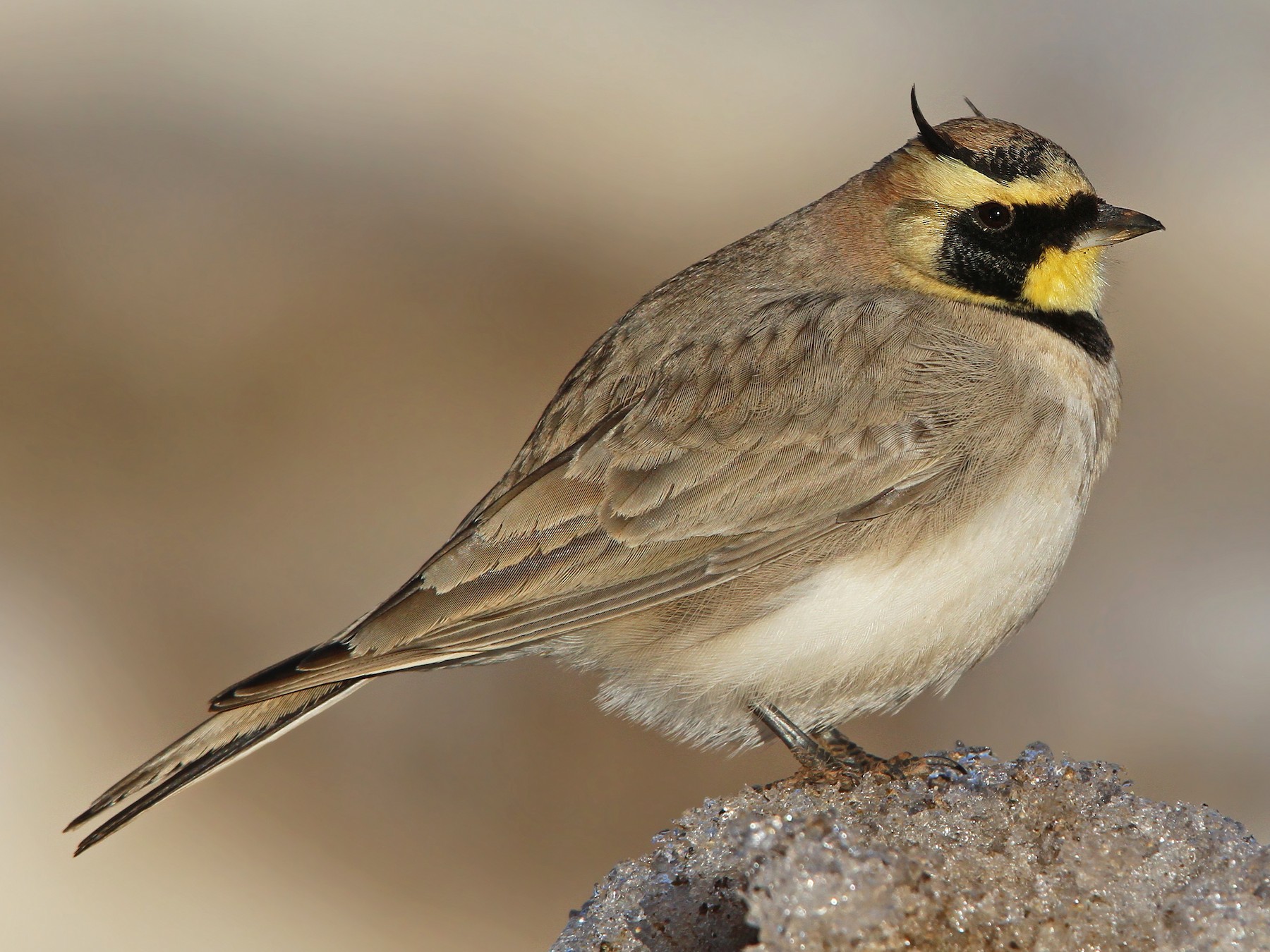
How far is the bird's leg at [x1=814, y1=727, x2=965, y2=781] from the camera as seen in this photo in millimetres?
3473

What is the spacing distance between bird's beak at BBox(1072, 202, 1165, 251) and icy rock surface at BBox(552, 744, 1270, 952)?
166 cm

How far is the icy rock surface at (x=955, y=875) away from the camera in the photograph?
2570 mm

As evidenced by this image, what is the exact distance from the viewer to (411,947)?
677 centimetres

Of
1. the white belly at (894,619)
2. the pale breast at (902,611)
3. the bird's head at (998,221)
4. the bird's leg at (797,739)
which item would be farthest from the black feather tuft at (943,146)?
the bird's leg at (797,739)

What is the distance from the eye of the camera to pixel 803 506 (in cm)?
396

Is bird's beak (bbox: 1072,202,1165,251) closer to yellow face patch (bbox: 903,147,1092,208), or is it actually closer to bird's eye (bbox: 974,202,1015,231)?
yellow face patch (bbox: 903,147,1092,208)

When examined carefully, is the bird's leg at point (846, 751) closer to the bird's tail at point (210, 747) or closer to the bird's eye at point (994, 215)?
the bird's tail at point (210, 747)

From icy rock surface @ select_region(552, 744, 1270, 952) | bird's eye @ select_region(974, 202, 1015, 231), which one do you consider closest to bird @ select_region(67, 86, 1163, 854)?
bird's eye @ select_region(974, 202, 1015, 231)

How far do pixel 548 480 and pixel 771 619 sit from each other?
0.71 meters

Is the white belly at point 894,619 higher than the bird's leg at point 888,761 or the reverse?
higher

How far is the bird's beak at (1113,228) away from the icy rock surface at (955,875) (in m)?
1.66

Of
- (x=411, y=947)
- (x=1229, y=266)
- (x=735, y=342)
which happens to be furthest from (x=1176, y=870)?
(x=1229, y=266)

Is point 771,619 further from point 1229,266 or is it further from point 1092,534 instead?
point 1229,266

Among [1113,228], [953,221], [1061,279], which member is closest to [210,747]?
[953,221]
